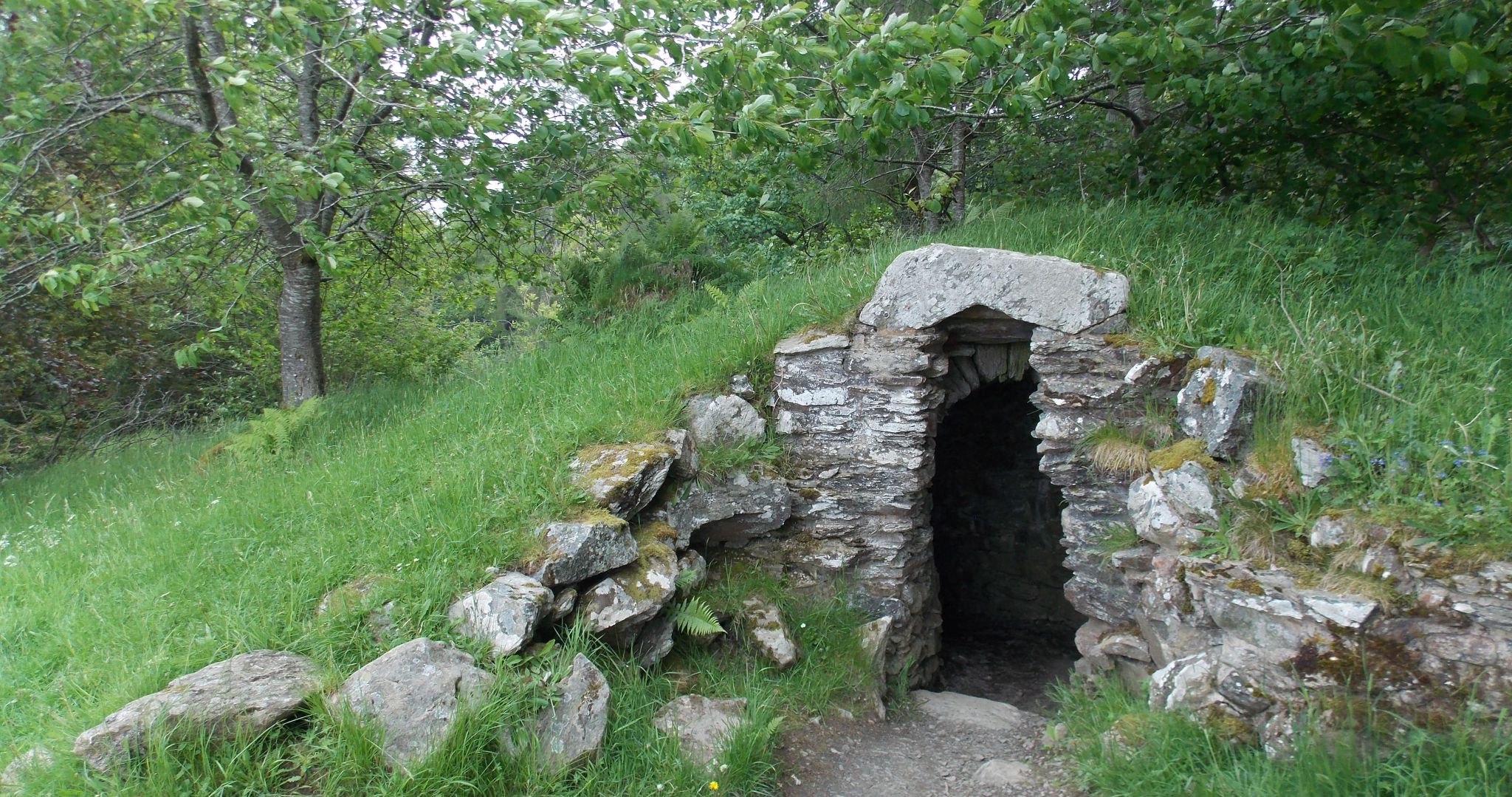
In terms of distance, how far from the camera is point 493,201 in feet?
20.9

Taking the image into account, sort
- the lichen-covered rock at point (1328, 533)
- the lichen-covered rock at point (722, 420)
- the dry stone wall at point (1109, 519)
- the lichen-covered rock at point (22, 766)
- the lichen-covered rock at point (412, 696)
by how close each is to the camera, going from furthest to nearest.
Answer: the lichen-covered rock at point (722, 420)
the lichen-covered rock at point (1328, 533)
the lichen-covered rock at point (412, 696)
the dry stone wall at point (1109, 519)
the lichen-covered rock at point (22, 766)

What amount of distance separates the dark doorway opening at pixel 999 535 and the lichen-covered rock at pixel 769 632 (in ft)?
11.2

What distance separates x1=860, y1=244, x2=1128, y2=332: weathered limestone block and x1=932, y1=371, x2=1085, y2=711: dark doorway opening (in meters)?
2.85

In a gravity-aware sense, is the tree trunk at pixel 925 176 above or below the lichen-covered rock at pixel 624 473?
Answer: above

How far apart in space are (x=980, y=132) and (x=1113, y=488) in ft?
17.6

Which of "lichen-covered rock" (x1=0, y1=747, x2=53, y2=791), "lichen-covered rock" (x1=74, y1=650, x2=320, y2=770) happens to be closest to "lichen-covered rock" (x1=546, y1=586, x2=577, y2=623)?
"lichen-covered rock" (x1=74, y1=650, x2=320, y2=770)

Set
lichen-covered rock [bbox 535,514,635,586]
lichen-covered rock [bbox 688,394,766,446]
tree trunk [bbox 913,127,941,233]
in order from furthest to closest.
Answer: tree trunk [bbox 913,127,941,233] → lichen-covered rock [bbox 688,394,766,446] → lichen-covered rock [bbox 535,514,635,586]

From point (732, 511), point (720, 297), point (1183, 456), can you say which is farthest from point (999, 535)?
point (1183, 456)

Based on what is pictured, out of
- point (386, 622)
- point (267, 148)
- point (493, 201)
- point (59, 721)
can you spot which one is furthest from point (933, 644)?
point (267, 148)

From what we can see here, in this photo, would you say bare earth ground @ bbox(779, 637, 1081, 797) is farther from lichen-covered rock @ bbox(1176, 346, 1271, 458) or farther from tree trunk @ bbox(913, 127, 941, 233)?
tree trunk @ bbox(913, 127, 941, 233)

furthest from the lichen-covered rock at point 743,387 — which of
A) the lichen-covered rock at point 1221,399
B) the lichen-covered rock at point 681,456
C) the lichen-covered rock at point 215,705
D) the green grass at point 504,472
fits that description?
the lichen-covered rock at point 215,705

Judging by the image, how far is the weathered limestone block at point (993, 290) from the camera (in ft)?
17.3

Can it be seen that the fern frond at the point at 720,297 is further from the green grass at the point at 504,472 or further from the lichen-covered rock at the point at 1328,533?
the lichen-covered rock at the point at 1328,533

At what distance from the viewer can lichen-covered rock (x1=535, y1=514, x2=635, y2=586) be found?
4488 mm
